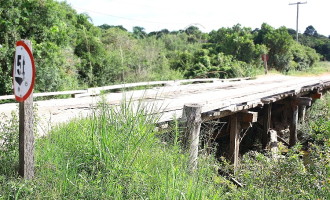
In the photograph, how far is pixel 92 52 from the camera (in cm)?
1661

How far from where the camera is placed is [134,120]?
3.68 m

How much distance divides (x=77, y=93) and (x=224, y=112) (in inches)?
176

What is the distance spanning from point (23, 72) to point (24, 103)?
0.26 metres

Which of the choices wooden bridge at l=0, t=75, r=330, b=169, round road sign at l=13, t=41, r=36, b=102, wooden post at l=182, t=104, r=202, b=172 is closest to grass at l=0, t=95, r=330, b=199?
wooden bridge at l=0, t=75, r=330, b=169

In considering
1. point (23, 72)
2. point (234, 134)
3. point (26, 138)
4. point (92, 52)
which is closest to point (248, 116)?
point (234, 134)

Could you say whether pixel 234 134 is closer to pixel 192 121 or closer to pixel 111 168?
pixel 192 121

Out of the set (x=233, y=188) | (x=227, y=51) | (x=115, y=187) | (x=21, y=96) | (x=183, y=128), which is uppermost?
(x=227, y=51)

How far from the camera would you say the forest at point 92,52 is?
6.77 meters

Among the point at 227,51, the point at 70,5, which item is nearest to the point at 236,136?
the point at 70,5

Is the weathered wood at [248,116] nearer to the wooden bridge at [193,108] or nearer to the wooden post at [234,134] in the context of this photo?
the wooden bridge at [193,108]

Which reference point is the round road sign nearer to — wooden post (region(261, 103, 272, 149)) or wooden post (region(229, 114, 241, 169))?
wooden post (region(229, 114, 241, 169))

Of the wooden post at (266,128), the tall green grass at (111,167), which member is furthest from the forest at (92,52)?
the wooden post at (266,128)

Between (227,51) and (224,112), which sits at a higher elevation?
(227,51)

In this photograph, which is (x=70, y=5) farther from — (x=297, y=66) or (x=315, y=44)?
(x=315, y=44)
